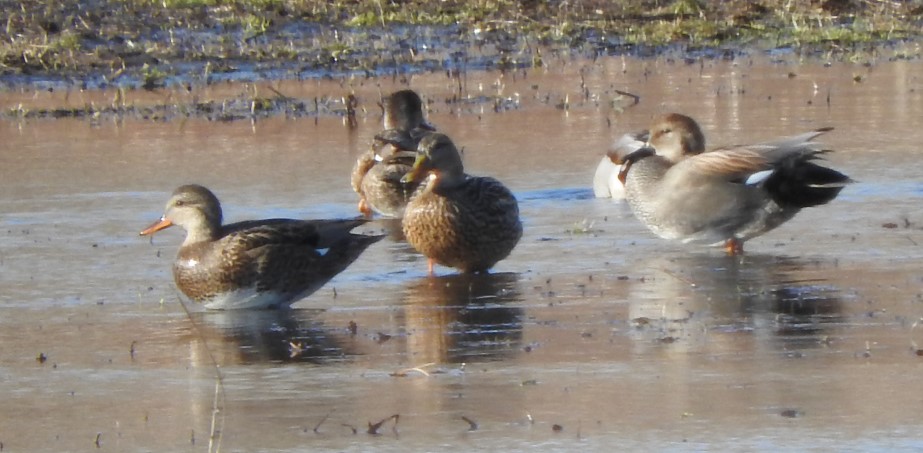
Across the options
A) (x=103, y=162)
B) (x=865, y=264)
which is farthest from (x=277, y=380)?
(x=103, y=162)

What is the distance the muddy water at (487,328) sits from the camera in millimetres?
5633

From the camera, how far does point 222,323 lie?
303 inches

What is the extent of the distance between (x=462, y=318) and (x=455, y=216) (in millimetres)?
1511

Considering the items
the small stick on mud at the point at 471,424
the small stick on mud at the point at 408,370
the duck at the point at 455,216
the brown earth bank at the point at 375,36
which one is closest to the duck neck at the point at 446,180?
the duck at the point at 455,216

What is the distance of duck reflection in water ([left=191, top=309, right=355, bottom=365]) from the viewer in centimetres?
681

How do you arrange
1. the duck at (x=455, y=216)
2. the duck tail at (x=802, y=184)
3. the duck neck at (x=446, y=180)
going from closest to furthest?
the duck at (x=455, y=216) → the duck neck at (x=446, y=180) → the duck tail at (x=802, y=184)

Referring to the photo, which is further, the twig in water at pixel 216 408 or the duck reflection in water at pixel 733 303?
the duck reflection in water at pixel 733 303

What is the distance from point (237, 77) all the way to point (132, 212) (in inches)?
296

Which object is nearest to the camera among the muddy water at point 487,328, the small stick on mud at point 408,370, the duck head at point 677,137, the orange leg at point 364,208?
the muddy water at point 487,328

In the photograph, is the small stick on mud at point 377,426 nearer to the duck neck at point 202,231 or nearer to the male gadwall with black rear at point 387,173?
the duck neck at point 202,231

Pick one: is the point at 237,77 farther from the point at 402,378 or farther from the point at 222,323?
the point at 402,378

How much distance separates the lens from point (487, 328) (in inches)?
285

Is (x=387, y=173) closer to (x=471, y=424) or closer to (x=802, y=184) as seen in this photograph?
(x=802, y=184)

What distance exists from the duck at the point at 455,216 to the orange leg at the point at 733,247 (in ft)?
3.30
